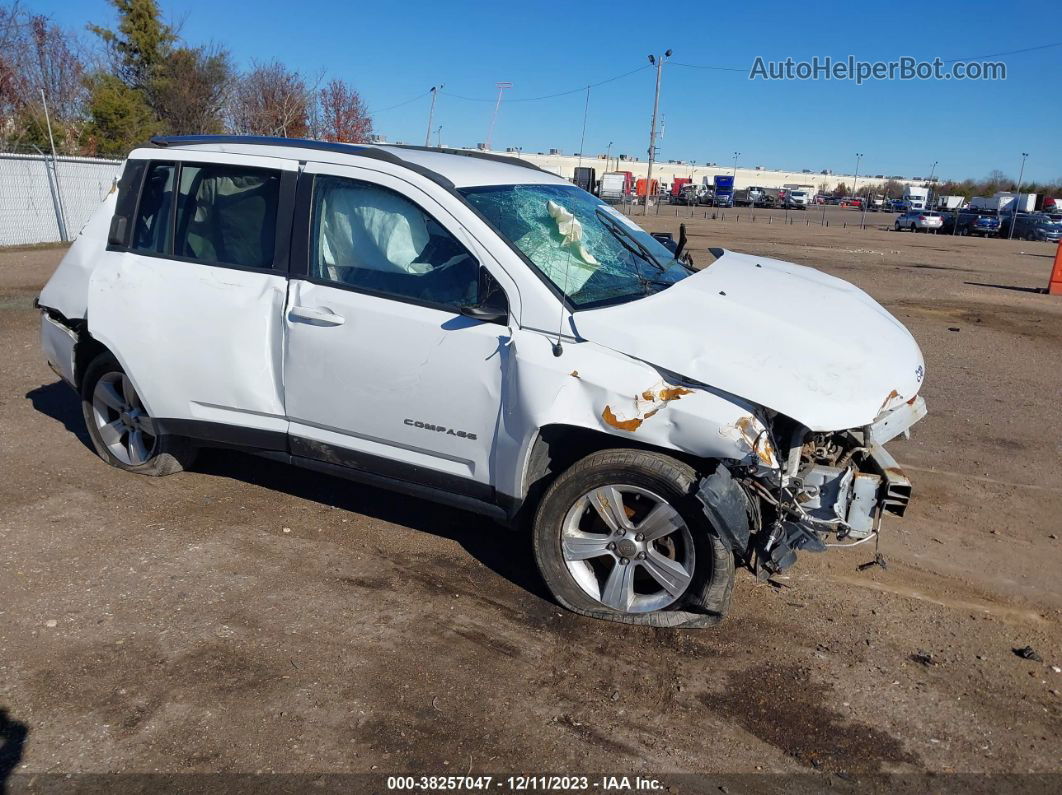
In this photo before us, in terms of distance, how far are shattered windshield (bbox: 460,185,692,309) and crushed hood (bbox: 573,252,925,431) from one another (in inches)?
9.2

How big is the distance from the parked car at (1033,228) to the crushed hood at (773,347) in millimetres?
46937

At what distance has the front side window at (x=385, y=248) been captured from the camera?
4070 millimetres

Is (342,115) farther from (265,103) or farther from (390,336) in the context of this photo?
(390,336)

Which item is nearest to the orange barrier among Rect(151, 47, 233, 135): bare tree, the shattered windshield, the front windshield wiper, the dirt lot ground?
the dirt lot ground

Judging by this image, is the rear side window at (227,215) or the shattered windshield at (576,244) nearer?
the shattered windshield at (576,244)

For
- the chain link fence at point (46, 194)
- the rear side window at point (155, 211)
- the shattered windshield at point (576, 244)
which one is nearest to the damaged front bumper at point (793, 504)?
the shattered windshield at point (576, 244)

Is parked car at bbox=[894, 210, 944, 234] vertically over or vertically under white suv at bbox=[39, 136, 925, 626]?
over

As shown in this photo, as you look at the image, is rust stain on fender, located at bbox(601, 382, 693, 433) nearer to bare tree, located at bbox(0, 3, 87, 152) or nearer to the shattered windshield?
the shattered windshield

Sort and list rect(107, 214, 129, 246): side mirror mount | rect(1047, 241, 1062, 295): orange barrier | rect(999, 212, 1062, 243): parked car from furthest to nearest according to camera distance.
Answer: rect(999, 212, 1062, 243): parked car
rect(1047, 241, 1062, 295): orange barrier
rect(107, 214, 129, 246): side mirror mount

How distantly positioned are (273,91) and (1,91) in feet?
34.6

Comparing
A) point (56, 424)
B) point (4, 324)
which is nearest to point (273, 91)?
point (4, 324)

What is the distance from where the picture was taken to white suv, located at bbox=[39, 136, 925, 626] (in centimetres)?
365

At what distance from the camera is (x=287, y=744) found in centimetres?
306

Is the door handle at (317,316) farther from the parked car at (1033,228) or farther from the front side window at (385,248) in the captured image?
the parked car at (1033,228)
